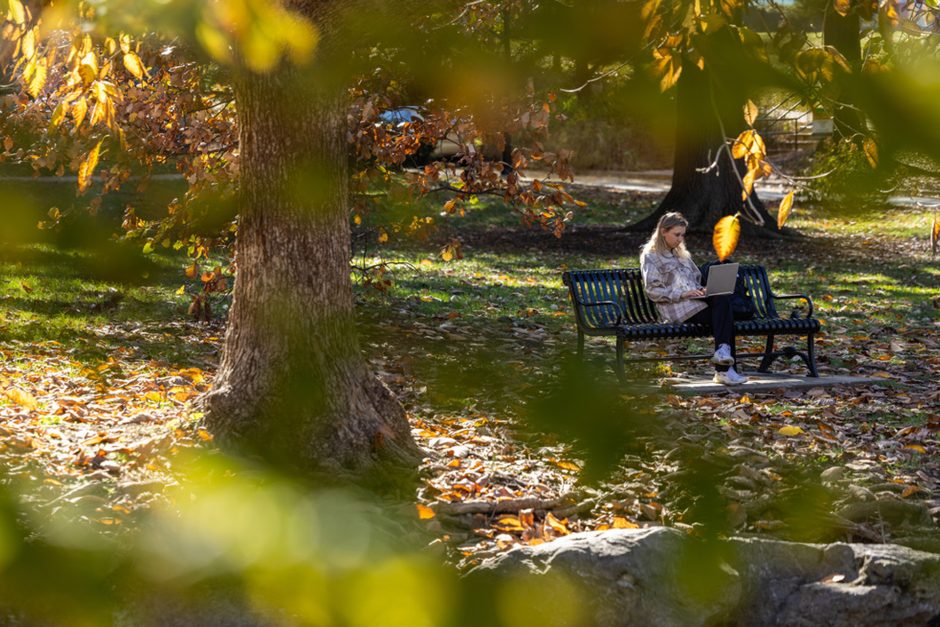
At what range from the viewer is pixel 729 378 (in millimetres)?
8133

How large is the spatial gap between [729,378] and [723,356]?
0.16m

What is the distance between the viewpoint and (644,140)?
35.4 m

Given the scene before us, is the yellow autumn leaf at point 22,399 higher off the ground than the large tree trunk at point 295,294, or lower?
lower

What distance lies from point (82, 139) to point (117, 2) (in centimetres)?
606

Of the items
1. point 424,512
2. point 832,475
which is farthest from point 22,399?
point 832,475

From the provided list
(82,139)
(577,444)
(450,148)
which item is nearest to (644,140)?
(450,148)

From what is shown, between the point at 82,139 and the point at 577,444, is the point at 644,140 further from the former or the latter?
the point at 577,444

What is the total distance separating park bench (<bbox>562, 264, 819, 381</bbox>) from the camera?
8203 mm

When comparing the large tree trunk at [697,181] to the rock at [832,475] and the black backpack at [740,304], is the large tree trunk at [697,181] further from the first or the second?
the rock at [832,475]

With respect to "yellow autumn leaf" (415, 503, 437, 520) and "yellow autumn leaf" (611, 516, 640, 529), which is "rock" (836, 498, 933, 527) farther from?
"yellow autumn leaf" (415, 503, 437, 520)

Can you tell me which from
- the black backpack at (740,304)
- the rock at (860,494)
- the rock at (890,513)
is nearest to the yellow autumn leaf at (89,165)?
the rock at (890,513)

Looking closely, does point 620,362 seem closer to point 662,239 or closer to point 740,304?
point 662,239

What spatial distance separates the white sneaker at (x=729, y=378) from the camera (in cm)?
812

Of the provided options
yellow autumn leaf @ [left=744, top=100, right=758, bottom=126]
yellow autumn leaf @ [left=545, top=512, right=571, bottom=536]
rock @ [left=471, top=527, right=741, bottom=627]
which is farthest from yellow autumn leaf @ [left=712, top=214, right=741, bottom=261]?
yellow autumn leaf @ [left=545, top=512, right=571, bottom=536]
